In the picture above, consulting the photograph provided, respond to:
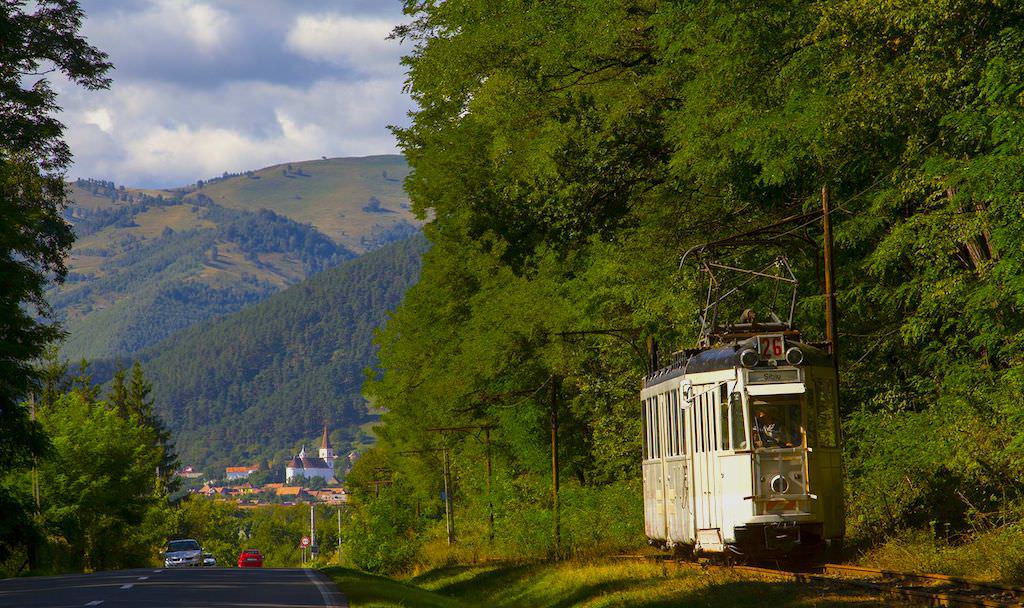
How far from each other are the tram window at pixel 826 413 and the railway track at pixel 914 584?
2.24 meters

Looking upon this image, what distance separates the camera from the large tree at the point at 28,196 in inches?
1478

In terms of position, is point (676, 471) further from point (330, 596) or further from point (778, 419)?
point (330, 596)

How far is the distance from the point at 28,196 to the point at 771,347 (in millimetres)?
27322

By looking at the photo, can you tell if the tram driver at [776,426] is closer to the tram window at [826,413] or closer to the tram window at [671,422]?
the tram window at [826,413]

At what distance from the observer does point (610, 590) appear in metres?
27.7

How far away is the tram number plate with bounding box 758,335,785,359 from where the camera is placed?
23.0 metres

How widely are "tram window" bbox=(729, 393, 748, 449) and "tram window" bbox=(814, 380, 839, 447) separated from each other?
1318mm

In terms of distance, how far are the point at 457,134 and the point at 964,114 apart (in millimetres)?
26740

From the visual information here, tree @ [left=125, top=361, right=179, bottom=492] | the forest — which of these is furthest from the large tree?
tree @ [left=125, top=361, right=179, bottom=492]

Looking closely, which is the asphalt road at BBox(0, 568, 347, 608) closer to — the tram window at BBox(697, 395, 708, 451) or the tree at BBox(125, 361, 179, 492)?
the tram window at BBox(697, 395, 708, 451)

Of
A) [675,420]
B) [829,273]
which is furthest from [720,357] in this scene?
[829,273]

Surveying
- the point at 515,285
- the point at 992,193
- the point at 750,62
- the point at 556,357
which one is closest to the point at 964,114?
the point at 992,193

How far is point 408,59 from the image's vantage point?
Answer: 44250mm

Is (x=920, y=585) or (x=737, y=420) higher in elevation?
(x=737, y=420)
